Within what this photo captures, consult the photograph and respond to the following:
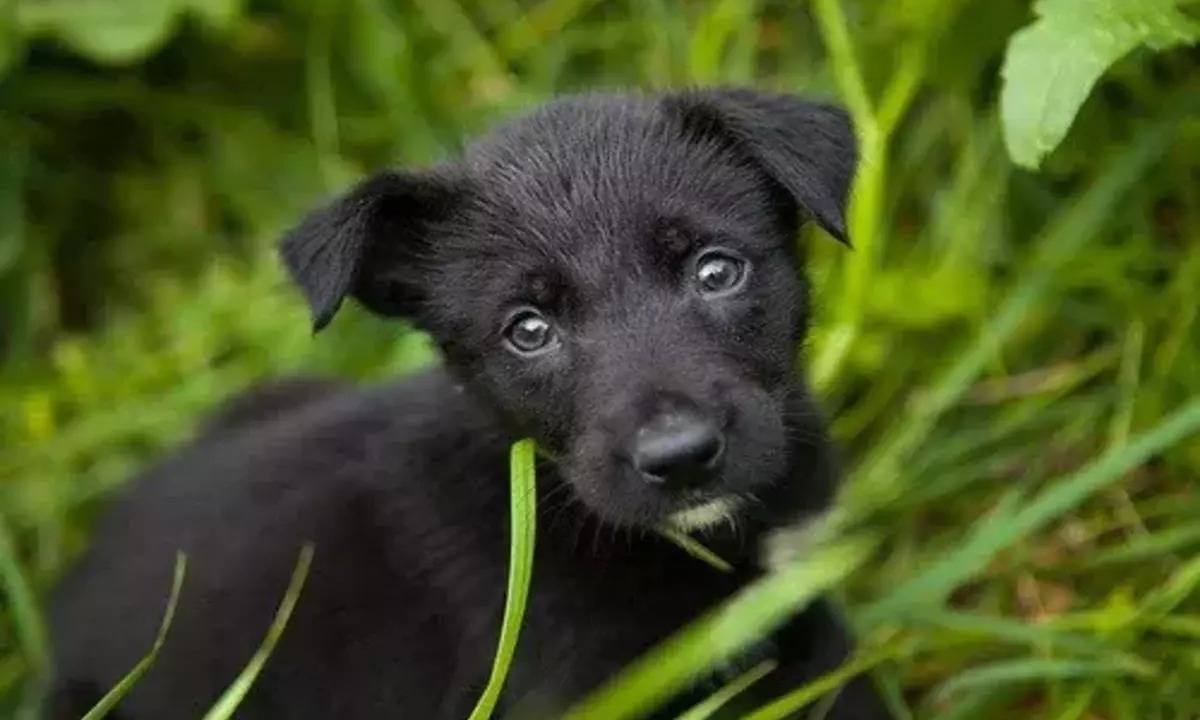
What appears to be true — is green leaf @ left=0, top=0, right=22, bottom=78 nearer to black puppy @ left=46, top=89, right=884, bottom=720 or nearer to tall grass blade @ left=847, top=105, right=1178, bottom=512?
black puppy @ left=46, top=89, right=884, bottom=720

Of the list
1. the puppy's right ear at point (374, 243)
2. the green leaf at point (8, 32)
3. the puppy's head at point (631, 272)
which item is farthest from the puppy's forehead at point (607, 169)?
the green leaf at point (8, 32)

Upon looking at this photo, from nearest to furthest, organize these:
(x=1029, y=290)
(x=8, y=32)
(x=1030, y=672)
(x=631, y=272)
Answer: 1. (x=631, y=272)
2. (x=1030, y=672)
3. (x=1029, y=290)
4. (x=8, y=32)

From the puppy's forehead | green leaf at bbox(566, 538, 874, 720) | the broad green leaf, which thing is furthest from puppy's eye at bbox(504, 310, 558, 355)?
the broad green leaf

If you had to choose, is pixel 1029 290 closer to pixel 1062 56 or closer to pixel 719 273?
pixel 1062 56

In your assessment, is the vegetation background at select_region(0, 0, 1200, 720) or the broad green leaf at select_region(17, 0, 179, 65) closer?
the vegetation background at select_region(0, 0, 1200, 720)

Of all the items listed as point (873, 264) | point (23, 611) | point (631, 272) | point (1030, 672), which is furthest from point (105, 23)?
point (1030, 672)

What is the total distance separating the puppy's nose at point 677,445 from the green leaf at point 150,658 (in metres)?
0.83

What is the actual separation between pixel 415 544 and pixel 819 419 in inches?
29.2

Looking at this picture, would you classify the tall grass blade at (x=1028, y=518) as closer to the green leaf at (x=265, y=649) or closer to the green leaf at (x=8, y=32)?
the green leaf at (x=265, y=649)

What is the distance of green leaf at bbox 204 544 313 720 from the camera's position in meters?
2.48

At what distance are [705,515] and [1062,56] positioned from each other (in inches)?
38.4

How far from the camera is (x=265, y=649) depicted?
2.65 meters

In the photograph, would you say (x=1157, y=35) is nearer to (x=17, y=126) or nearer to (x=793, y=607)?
(x=793, y=607)

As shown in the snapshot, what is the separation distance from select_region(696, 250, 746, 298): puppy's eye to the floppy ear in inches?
5.4
